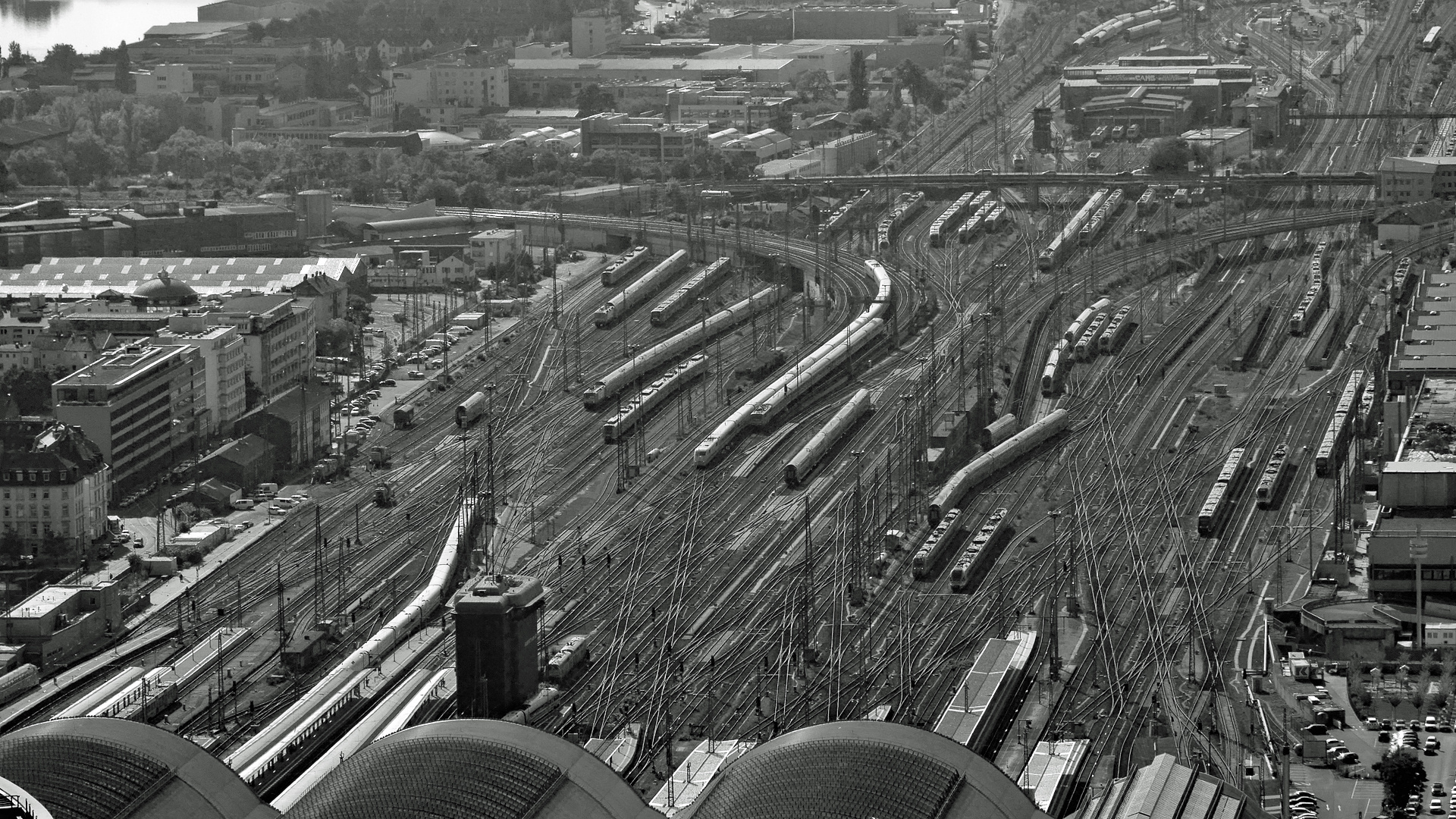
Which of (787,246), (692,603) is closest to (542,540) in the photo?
(692,603)

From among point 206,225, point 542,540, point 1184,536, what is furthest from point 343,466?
point 206,225

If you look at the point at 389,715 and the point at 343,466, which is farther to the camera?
the point at 343,466

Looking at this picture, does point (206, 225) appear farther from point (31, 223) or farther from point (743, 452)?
point (743, 452)

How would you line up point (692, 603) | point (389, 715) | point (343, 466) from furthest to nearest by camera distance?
point (343, 466) → point (692, 603) → point (389, 715)

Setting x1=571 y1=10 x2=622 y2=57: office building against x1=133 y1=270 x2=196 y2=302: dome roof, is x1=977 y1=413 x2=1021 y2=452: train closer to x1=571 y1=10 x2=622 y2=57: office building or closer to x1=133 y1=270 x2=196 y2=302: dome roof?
x1=133 y1=270 x2=196 y2=302: dome roof

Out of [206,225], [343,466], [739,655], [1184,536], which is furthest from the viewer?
[206,225]

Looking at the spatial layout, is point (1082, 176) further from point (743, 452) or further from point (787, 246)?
point (743, 452)
